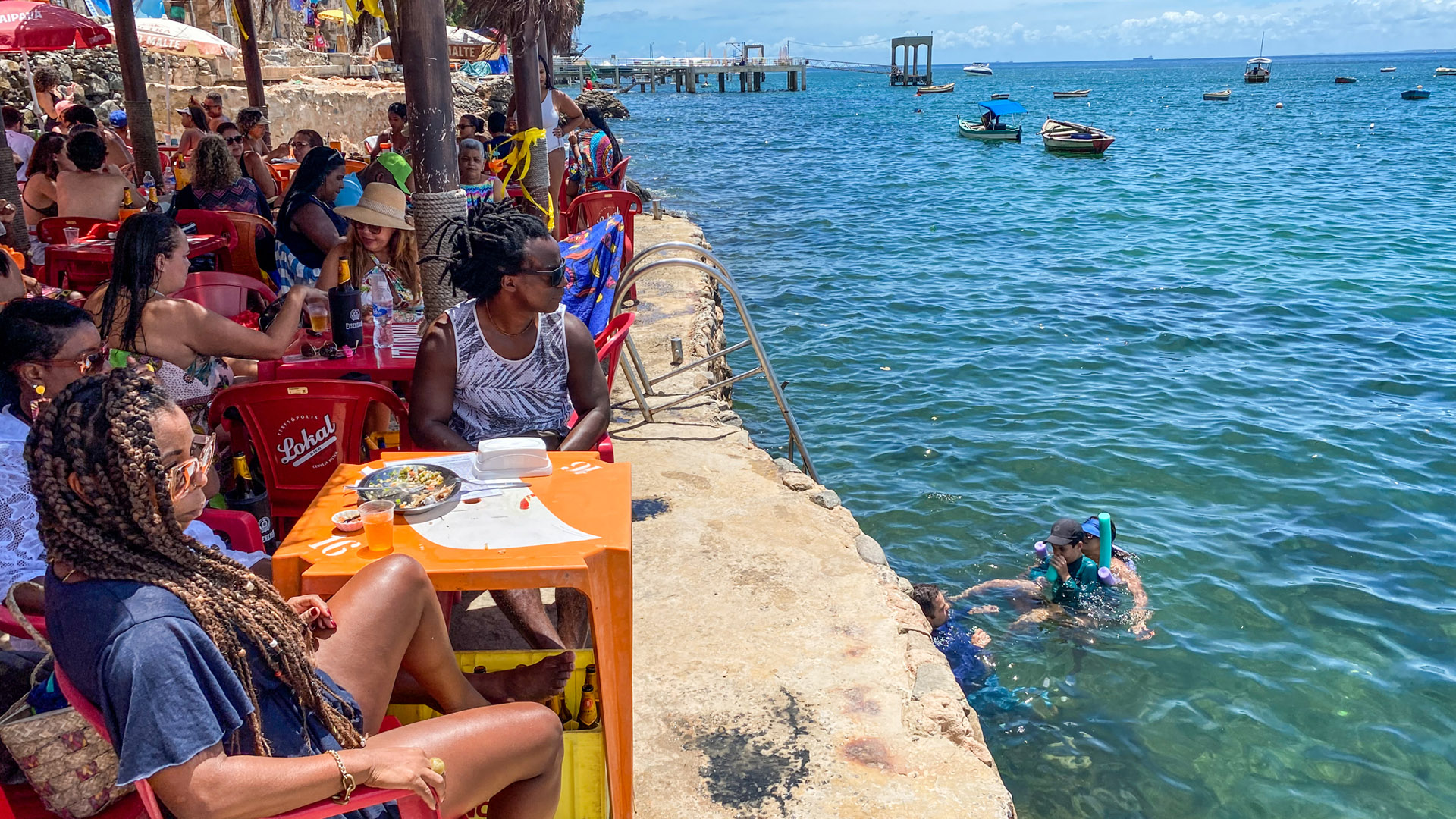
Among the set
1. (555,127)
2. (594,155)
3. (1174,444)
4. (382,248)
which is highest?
(555,127)

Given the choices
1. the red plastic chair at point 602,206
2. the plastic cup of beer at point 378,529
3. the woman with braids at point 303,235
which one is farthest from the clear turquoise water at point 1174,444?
the woman with braids at point 303,235

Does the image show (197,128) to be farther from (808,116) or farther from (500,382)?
(808,116)

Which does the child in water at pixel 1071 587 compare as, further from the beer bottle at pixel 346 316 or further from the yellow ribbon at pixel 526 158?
the yellow ribbon at pixel 526 158

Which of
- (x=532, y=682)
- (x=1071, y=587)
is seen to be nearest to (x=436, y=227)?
(x=532, y=682)

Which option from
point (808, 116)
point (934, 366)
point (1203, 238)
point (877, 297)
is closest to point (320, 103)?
point (877, 297)

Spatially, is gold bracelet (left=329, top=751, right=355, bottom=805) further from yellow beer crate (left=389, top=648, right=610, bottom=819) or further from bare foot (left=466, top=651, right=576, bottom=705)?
bare foot (left=466, top=651, right=576, bottom=705)

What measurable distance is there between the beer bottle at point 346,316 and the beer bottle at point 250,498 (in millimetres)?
615

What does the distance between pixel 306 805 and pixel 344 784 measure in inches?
2.9

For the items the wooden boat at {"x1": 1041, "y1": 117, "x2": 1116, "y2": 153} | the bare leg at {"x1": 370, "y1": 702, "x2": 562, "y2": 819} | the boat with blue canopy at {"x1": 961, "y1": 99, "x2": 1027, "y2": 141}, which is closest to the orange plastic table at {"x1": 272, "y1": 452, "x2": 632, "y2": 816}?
the bare leg at {"x1": 370, "y1": 702, "x2": 562, "y2": 819}

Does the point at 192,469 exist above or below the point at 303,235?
below

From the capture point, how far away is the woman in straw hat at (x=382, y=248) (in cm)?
490

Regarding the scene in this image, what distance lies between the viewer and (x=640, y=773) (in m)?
3.08

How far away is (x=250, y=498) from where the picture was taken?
3758 millimetres

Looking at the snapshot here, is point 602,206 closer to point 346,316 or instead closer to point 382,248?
point 382,248
